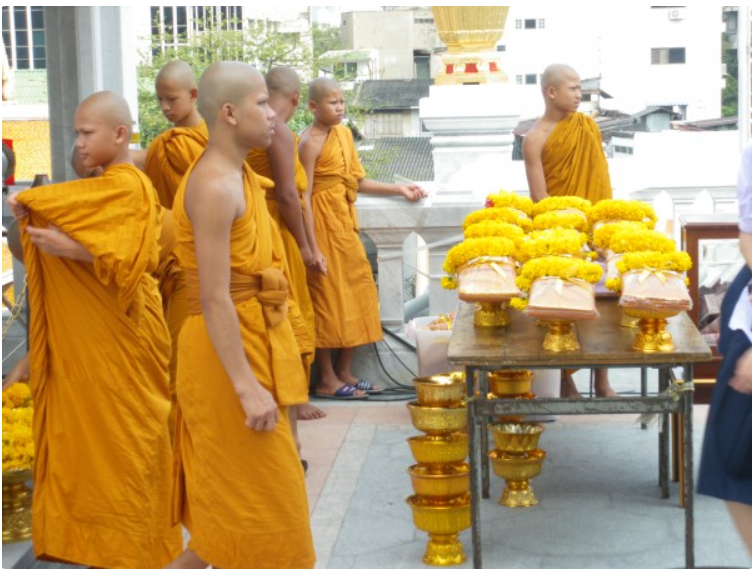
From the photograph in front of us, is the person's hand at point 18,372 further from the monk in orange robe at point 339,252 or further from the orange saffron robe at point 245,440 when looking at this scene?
the monk in orange robe at point 339,252

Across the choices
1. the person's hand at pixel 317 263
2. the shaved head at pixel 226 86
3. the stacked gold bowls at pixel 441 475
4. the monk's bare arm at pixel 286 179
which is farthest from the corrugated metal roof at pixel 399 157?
the shaved head at pixel 226 86

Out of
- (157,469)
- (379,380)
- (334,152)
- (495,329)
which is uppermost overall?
(334,152)

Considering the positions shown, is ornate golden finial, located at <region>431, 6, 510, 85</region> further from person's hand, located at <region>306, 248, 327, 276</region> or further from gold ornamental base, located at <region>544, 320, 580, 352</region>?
gold ornamental base, located at <region>544, 320, 580, 352</region>

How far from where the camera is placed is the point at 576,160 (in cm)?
639

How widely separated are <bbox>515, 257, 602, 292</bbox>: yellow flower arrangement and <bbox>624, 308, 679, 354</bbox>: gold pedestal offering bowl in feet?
0.60

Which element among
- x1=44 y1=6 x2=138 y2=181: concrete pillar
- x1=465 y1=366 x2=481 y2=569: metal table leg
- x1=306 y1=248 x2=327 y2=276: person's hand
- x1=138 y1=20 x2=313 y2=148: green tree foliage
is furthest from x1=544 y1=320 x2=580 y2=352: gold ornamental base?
x1=138 y1=20 x2=313 y2=148: green tree foliage

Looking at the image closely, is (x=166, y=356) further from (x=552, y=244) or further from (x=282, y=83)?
(x=282, y=83)

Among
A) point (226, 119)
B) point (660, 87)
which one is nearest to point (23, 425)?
Result: point (226, 119)

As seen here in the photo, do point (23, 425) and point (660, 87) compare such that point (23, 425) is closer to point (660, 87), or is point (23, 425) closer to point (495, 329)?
point (495, 329)

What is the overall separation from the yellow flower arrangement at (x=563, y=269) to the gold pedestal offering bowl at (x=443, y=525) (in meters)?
0.76

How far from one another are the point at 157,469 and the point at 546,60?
51856 mm

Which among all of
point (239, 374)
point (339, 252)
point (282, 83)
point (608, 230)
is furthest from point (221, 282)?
point (339, 252)

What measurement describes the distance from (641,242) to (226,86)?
5.40 feet

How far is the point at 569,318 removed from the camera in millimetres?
3979
